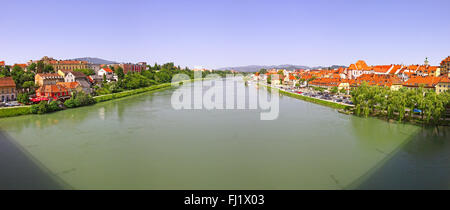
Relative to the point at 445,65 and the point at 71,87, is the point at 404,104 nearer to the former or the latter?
the point at 445,65

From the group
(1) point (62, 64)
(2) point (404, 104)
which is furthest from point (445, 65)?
(1) point (62, 64)

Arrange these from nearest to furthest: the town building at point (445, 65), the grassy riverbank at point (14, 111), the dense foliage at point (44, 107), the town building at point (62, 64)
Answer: the grassy riverbank at point (14, 111)
the dense foliage at point (44, 107)
the town building at point (445, 65)
the town building at point (62, 64)

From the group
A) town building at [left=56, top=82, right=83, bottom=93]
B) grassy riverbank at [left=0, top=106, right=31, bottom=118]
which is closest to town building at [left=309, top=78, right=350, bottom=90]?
town building at [left=56, top=82, right=83, bottom=93]

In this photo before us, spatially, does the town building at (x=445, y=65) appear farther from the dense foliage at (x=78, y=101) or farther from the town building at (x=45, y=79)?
the town building at (x=45, y=79)

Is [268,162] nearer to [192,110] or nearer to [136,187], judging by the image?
[136,187]

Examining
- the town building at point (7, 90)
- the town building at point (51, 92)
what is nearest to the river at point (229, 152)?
the town building at point (51, 92)

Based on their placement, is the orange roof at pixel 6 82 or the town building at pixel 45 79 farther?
the town building at pixel 45 79
